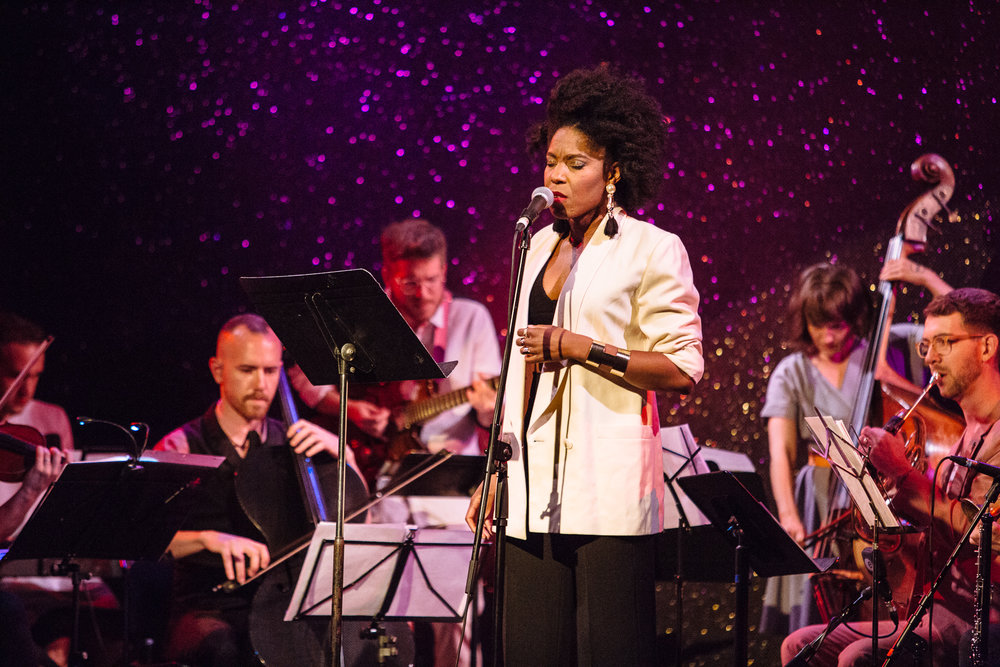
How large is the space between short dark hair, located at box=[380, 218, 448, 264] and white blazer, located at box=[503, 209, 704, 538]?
7.76ft

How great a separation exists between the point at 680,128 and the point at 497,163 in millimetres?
909

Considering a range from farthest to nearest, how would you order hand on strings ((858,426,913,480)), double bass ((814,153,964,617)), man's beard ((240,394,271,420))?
man's beard ((240,394,271,420)) → double bass ((814,153,964,617)) → hand on strings ((858,426,913,480))

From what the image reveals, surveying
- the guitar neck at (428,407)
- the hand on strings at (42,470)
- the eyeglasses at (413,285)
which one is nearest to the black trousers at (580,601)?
the guitar neck at (428,407)

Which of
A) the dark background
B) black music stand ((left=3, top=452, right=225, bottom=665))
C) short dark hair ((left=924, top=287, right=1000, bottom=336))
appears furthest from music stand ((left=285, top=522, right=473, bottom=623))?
short dark hair ((left=924, top=287, right=1000, bottom=336))

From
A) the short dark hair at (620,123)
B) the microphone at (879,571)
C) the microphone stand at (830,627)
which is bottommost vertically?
the microphone stand at (830,627)

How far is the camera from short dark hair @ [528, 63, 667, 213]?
2432 mm

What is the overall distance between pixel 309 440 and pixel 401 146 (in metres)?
1.60

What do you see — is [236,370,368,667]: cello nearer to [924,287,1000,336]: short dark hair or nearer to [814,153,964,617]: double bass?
[814,153,964,617]: double bass

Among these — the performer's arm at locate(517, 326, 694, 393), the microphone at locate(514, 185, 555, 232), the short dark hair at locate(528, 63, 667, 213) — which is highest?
the short dark hair at locate(528, 63, 667, 213)

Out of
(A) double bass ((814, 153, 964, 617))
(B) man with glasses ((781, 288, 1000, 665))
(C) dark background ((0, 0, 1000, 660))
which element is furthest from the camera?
(C) dark background ((0, 0, 1000, 660))

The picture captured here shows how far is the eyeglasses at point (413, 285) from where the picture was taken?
4.57 m

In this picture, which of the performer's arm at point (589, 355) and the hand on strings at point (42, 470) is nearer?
the performer's arm at point (589, 355)

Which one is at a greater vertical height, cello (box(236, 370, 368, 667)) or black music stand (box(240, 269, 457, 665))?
black music stand (box(240, 269, 457, 665))

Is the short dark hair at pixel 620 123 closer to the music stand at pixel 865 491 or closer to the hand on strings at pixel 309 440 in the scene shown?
the music stand at pixel 865 491
